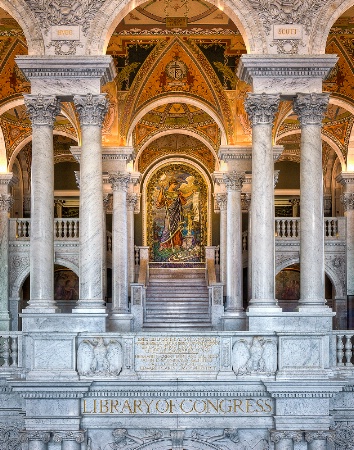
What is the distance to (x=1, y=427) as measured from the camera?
13.3 metres

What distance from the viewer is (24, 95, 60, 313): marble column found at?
13188 mm

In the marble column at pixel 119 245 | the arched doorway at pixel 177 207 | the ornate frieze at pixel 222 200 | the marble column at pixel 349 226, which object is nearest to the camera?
the marble column at pixel 119 245

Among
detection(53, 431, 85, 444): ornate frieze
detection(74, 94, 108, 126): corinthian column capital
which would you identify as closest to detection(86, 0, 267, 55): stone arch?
detection(74, 94, 108, 126): corinthian column capital

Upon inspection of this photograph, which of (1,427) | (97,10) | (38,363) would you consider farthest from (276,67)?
(1,427)

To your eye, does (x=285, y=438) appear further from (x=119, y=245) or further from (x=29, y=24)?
(x=119, y=245)

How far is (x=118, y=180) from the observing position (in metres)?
20.3

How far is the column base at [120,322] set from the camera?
19109 mm

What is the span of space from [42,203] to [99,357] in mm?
2660

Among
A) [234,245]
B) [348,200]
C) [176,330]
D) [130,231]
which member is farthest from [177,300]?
[176,330]

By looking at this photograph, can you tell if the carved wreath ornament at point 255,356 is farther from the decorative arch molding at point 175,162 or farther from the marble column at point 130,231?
the decorative arch molding at point 175,162

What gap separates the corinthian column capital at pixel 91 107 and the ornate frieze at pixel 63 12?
121 cm

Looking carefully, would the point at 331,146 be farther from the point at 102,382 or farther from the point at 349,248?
the point at 102,382

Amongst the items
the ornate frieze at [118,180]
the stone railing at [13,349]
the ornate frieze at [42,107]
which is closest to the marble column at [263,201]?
the ornate frieze at [42,107]

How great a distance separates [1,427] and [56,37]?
6433 mm
